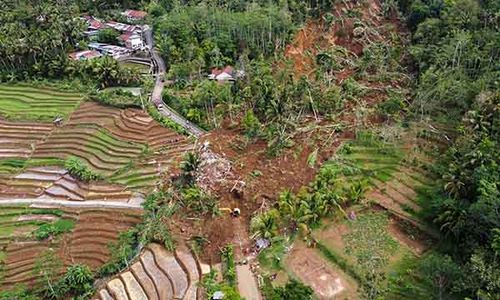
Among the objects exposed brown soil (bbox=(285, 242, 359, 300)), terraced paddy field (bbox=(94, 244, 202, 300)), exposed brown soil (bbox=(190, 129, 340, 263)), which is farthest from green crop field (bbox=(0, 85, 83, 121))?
exposed brown soil (bbox=(285, 242, 359, 300))

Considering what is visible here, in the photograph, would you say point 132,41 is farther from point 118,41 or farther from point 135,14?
point 135,14

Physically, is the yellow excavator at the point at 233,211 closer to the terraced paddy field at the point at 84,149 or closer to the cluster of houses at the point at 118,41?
the terraced paddy field at the point at 84,149

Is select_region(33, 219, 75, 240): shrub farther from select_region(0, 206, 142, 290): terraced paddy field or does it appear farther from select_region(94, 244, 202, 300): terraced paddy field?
select_region(94, 244, 202, 300): terraced paddy field

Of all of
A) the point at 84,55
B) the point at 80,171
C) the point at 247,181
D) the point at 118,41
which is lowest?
the point at 80,171

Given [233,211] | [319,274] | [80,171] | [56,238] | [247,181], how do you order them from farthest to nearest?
1. [80,171]
2. [247,181]
3. [233,211]
4. [56,238]
5. [319,274]

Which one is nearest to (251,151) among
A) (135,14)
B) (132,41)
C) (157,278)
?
(157,278)

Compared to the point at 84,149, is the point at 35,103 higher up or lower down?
higher up
